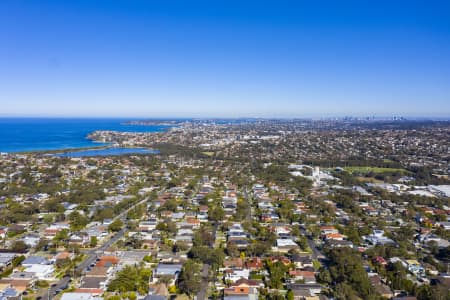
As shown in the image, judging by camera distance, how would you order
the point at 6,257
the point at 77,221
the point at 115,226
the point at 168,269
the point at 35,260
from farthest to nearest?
the point at 77,221, the point at 115,226, the point at 6,257, the point at 35,260, the point at 168,269

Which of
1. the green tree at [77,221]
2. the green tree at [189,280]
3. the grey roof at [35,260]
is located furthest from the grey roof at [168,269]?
the green tree at [77,221]

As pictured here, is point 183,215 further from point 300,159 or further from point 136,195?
point 300,159

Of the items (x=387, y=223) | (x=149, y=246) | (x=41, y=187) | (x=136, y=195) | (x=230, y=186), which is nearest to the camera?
(x=149, y=246)

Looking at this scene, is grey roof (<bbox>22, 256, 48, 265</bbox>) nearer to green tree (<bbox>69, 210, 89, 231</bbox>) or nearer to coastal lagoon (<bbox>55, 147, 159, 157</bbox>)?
green tree (<bbox>69, 210, 89, 231</bbox>)

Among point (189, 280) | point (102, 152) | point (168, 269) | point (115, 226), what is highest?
point (102, 152)

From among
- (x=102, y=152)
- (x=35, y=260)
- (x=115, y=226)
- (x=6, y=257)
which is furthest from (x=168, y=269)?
(x=102, y=152)

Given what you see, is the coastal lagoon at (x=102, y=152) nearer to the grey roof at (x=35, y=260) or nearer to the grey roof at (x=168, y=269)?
the grey roof at (x=35, y=260)

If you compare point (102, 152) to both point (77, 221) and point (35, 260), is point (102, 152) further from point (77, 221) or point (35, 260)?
point (35, 260)

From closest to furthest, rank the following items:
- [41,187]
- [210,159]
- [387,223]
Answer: [387,223]
[41,187]
[210,159]

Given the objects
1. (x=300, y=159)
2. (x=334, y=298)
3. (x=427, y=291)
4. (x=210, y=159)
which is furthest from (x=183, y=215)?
(x=300, y=159)

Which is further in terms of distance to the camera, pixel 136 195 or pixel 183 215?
pixel 136 195

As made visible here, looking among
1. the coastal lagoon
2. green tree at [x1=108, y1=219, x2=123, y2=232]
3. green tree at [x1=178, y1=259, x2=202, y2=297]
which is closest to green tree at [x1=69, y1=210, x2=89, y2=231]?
green tree at [x1=108, y1=219, x2=123, y2=232]
